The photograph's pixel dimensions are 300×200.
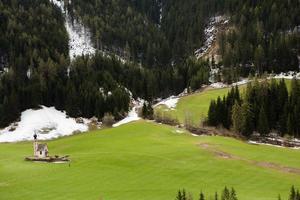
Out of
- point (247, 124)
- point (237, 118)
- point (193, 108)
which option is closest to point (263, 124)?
point (247, 124)

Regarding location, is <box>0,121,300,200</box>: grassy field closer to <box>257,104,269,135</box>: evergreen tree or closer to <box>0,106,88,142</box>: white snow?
<box>257,104,269,135</box>: evergreen tree

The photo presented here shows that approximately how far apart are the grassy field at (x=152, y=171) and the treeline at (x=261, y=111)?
19968mm

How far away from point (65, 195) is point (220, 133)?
7432 cm

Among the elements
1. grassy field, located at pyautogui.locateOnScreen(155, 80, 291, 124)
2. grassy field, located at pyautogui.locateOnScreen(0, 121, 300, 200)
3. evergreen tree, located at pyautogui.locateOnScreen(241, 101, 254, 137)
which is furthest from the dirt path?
grassy field, located at pyautogui.locateOnScreen(155, 80, 291, 124)

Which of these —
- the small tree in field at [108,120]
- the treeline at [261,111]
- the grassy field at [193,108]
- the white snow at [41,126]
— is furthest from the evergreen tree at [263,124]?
the white snow at [41,126]

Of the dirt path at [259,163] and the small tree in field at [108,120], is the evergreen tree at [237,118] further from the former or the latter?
the small tree in field at [108,120]

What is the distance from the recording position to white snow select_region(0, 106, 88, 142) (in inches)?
6506

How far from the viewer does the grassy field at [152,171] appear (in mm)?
78938

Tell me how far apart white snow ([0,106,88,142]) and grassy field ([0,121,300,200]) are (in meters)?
38.1

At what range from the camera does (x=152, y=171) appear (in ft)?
303

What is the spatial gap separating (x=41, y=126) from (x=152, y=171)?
86.1 meters

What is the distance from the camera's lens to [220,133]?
143250mm

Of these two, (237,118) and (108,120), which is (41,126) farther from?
(237,118)

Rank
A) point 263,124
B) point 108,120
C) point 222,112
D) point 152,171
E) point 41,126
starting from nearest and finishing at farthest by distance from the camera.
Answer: point 152,171
point 263,124
point 222,112
point 41,126
point 108,120
